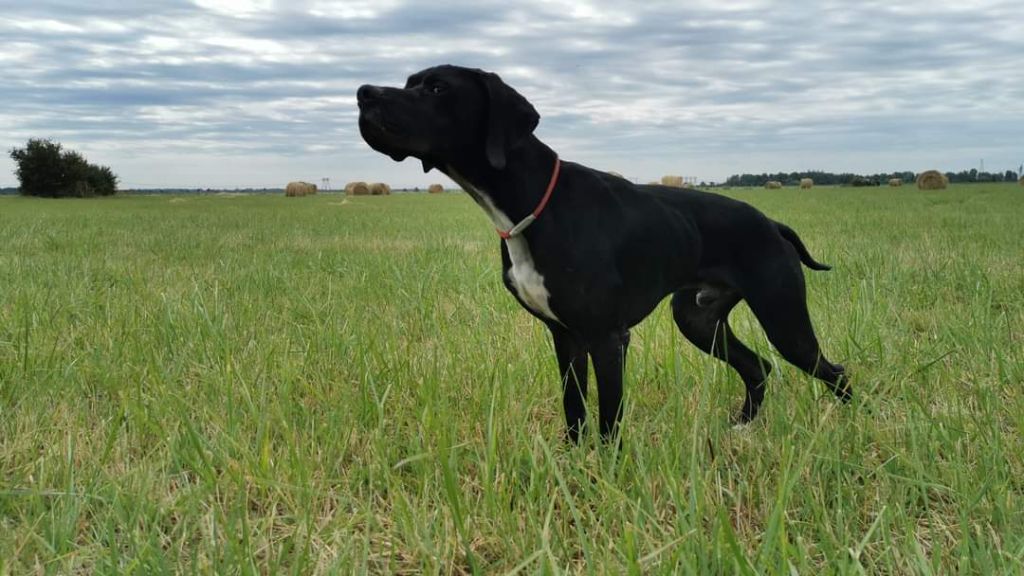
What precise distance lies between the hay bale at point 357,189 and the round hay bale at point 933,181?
32.2m

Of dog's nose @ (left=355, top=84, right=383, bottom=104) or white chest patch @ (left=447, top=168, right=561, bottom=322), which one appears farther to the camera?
white chest patch @ (left=447, top=168, right=561, bottom=322)

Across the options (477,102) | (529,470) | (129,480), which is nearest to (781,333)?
(529,470)

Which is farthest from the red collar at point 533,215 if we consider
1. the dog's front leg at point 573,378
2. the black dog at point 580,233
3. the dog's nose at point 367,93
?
the dog's nose at point 367,93

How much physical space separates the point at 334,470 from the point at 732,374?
220cm

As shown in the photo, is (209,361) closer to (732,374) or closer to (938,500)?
(732,374)

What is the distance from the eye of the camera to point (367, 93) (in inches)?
99.9

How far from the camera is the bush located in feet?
148

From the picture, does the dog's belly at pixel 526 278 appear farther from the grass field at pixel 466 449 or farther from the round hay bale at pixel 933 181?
the round hay bale at pixel 933 181

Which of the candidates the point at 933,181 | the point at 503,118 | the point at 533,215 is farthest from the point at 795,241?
the point at 933,181

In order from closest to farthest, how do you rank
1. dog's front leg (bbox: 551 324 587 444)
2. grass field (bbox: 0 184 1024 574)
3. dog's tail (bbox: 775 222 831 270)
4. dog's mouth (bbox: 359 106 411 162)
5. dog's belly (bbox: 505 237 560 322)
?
grass field (bbox: 0 184 1024 574), dog's mouth (bbox: 359 106 411 162), dog's belly (bbox: 505 237 560 322), dog's front leg (bbox: 551 324 587 444), dog's tail (bbox: 775 222 831 270)

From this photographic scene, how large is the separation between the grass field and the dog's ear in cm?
97

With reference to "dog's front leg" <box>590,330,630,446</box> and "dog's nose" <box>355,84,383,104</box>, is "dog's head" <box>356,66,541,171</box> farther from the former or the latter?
"dog's front leg" <box>590,330,630,446</box>

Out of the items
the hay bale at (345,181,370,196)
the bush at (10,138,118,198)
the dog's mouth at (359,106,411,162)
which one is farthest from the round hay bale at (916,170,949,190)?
the bush at (10,138,118,198)

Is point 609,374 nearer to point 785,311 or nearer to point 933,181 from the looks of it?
point 785,311
